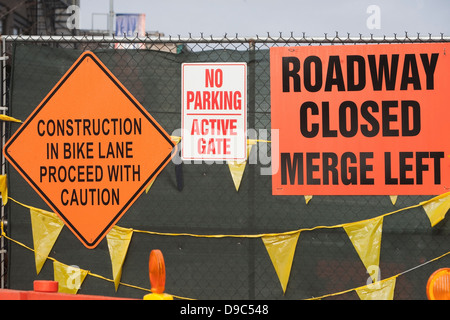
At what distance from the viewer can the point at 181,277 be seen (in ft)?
18.7

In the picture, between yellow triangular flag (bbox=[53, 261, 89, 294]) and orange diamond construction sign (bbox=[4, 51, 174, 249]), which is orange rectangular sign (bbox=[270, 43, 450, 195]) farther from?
yellow triangular flag (bbox=[53, 261, 89, 294])

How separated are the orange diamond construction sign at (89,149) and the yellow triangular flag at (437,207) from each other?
2562 millimetres

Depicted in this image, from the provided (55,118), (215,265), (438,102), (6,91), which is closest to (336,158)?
(438,102)

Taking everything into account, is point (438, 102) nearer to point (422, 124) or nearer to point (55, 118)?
point (422, 124)

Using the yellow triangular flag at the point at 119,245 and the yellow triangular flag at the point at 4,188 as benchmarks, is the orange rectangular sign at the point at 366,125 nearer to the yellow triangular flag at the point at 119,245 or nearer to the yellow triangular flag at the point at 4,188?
the yellow triangular flag at the point at 119,245

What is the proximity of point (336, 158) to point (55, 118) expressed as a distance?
2.80 meters

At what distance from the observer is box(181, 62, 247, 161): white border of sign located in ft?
18.2

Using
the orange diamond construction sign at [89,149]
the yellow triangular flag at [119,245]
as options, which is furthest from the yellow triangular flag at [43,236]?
the yellow triangular flag at [119,245]

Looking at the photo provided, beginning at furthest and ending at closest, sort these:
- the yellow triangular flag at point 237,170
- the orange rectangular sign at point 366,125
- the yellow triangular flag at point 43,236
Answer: the yellow triangular flag at point 43,236, the yellow triangular flag at point 237,170, the orange rectangular sign at point 366,125

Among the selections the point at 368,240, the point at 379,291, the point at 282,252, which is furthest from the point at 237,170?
the point at 379,291

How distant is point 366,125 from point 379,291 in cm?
161

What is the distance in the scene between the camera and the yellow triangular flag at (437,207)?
555 cm

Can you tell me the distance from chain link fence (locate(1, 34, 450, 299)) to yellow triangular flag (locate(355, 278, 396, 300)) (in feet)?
0.22

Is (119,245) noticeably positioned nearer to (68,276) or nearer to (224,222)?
(68,276)
